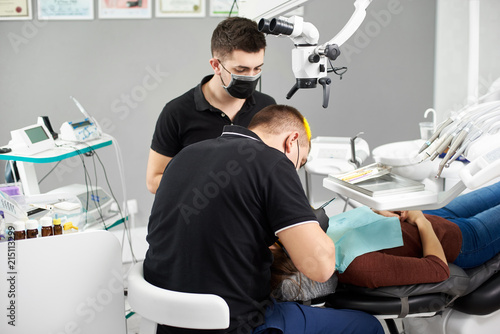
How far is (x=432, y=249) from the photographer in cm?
167

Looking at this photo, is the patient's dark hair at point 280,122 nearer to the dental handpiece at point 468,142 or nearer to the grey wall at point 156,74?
the dental handpiece at point 468,142

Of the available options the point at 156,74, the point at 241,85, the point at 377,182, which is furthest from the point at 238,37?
the point at 156,74

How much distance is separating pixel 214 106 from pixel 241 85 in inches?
7.0

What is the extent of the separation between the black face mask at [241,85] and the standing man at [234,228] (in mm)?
589

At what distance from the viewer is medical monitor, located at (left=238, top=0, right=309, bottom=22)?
1.92 m

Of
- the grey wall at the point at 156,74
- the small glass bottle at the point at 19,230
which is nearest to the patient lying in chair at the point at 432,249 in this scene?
the small glass bottle at the point at 19,230

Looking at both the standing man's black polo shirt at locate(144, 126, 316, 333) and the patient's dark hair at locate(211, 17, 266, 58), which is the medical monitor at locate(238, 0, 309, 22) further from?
the standing man's black polo shirt at locate(144, 126, 316, 333)

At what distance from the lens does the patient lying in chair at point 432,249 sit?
157cm

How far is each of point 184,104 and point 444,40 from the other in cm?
254

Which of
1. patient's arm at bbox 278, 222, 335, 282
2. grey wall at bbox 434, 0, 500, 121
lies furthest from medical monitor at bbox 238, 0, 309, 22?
grey wall at bbox 434, 0, 500, 121

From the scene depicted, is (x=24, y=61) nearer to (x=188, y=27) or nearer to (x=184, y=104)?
(x=188, y=27)

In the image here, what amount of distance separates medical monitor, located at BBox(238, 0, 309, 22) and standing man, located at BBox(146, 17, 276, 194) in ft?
0.42

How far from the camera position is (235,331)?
1379 mm

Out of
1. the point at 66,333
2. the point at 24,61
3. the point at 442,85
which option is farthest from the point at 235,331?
the point at 442,85
